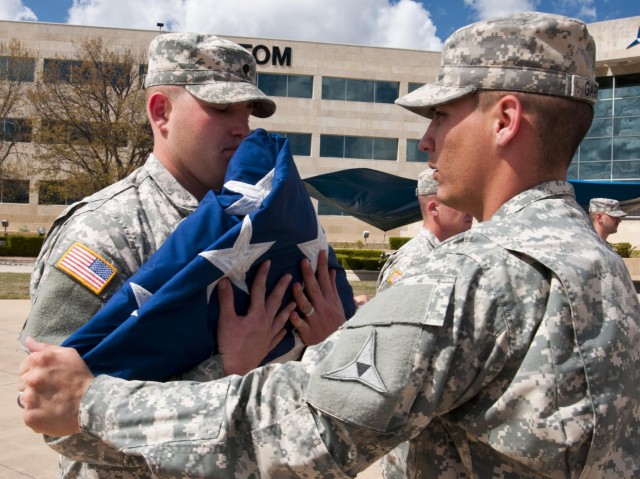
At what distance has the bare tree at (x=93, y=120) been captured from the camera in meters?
29.5

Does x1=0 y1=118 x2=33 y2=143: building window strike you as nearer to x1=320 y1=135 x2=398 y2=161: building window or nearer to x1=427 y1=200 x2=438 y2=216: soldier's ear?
x1=320 y1=135 x2=398 y2=161: building window

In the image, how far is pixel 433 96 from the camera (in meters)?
1.62

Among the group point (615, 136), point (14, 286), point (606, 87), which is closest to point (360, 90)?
point (606, 87)

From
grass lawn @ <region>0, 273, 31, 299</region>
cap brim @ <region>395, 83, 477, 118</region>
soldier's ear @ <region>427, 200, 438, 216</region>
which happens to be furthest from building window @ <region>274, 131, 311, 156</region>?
cap brim @ <region>395, 83, 477, 118</region>

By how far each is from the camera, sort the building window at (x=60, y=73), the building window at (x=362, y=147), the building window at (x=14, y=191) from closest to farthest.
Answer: the building window at (x=60, y=73), the building window at (x=14, y=191), the building window at (x=362, y=147)

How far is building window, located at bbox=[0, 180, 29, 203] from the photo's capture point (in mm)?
34469

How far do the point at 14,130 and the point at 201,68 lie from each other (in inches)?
1400

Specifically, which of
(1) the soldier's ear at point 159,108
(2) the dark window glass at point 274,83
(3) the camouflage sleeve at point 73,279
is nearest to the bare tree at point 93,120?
(2) the dark window glass at point 274,83

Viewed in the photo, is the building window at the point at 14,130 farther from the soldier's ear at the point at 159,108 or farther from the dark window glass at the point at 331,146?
the soldier's ear at the point at 159,108

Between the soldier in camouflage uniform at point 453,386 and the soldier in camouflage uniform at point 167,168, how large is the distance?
534 mm

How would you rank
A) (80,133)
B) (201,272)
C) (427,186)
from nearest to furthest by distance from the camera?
(201,272) → (427,186) → (80,133)

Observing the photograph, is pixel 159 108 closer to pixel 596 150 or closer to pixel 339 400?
pixel 339 400

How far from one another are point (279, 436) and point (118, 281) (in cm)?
87

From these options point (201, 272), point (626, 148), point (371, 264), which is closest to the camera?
point (201, 272)
